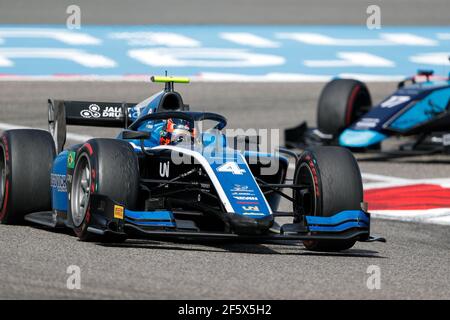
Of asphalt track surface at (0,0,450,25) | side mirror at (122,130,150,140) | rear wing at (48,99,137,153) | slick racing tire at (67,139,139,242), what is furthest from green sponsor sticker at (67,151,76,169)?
asphalt track surface at (0,0,450,25)

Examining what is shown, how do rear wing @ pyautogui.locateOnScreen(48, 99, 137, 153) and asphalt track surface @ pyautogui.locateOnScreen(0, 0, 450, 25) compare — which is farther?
asphalt track surface @ pyautogui.locateOnScreen(0, 0, 450, 25)

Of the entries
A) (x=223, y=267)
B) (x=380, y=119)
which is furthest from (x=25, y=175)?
(x=380, y=119)

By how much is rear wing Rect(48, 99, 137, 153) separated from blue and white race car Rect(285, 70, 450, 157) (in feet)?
18.9

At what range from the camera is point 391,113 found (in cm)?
1648

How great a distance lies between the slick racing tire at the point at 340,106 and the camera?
17250mm

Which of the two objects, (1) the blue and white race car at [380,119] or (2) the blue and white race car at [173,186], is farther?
(1) the blue and white race car at [380,119]

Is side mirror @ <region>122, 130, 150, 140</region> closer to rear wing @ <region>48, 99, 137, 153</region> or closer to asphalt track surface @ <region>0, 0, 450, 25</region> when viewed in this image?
rear wing @ <region>48, 99, 137, 153</region>

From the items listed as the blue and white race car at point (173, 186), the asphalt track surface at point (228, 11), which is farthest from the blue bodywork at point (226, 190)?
the asphalt track surface at point (228, 11)

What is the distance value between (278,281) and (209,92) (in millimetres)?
14941

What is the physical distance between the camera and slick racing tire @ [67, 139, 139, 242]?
905 cm

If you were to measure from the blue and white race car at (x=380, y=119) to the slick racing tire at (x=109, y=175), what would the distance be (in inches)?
301

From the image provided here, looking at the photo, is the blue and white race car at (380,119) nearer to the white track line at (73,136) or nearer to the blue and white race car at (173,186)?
the white track line at (73,136)

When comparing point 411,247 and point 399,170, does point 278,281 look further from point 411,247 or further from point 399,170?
point 399,170

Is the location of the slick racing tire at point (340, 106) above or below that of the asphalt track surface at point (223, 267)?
above
